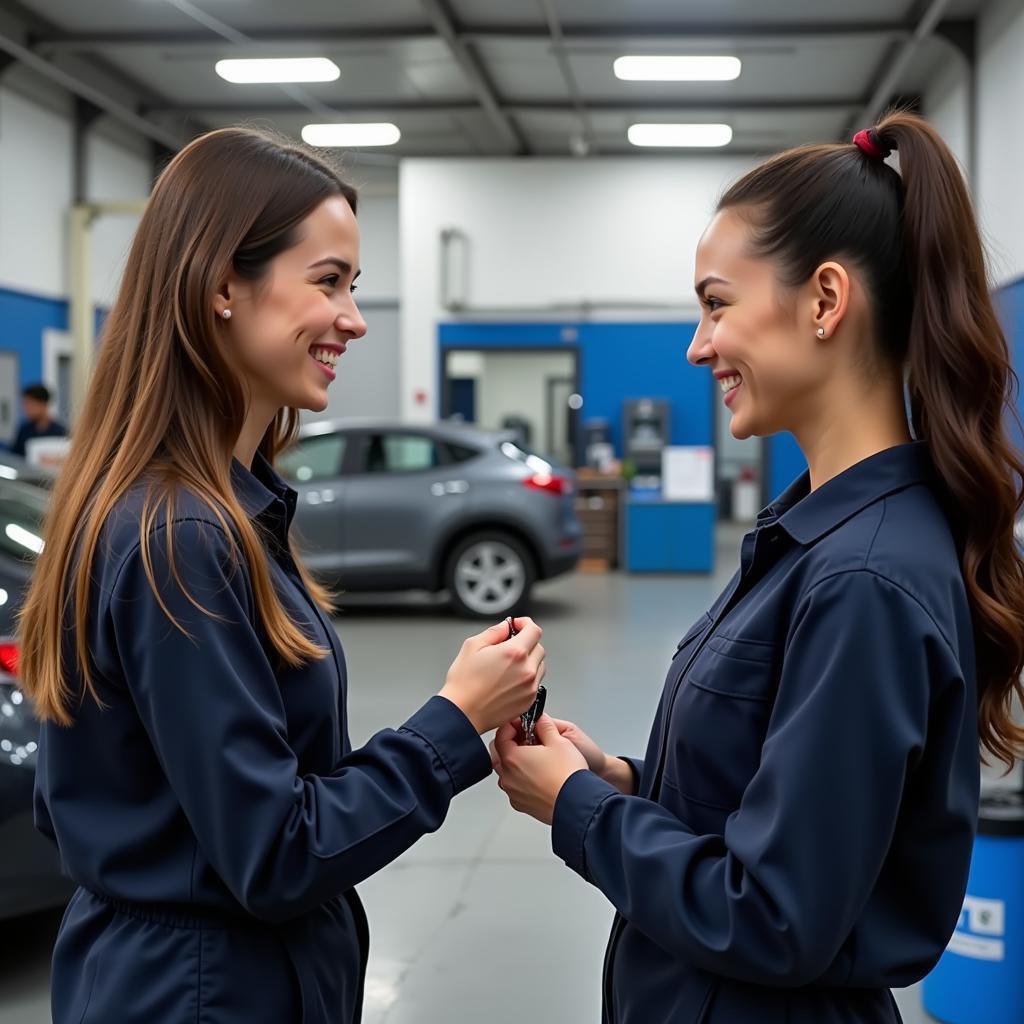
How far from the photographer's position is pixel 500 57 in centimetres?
1181

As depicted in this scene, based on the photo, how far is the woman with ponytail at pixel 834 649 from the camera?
1078 millimetres

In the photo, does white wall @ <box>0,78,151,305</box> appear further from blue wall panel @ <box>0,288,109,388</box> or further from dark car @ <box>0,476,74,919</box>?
dark car @ <box>0,476,74,919</box>

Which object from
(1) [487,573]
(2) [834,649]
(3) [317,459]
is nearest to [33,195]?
(3) [317,459]

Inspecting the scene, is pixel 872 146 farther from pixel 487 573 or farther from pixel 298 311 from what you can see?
pixel 487 573

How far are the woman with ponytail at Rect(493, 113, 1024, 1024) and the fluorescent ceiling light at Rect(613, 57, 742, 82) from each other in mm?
10981

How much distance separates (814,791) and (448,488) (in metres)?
7.85

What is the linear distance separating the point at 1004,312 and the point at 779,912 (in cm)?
68

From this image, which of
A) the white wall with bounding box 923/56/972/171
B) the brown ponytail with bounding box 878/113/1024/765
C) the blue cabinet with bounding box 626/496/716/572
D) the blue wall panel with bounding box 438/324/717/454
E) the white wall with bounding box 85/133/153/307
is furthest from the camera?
the white wall with bounding box 85/133/153/307

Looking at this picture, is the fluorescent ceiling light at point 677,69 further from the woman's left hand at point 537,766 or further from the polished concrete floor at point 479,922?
the woman's left hand at point 537,766

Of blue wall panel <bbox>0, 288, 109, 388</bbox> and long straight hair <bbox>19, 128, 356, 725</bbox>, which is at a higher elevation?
blue wall panel <bbox>0, 288, 109, 388</bbox>

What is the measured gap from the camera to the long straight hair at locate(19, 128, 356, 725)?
51.1 inches

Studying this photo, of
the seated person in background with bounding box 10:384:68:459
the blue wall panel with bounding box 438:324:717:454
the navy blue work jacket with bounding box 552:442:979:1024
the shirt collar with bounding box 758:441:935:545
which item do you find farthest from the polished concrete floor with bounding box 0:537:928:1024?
the blue wall panel with bounding box 438:324:717:454

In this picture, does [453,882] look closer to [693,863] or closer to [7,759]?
[7,759]

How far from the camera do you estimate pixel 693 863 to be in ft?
3.84
